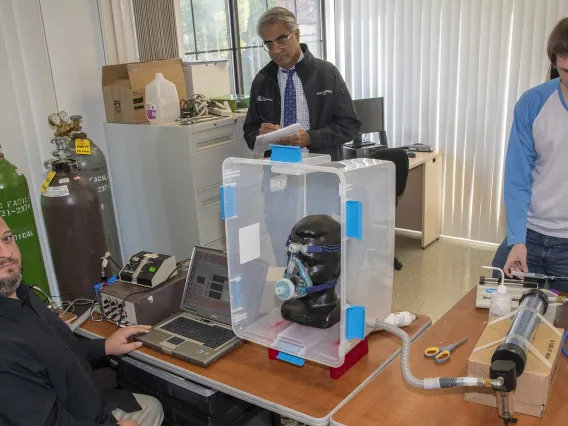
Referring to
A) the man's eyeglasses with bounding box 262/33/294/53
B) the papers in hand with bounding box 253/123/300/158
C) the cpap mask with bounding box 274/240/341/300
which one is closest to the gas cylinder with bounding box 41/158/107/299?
the papers in hand with bounding box 253/123/300/158

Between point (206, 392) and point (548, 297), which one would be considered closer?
point (548, 297)

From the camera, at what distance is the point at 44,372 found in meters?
1.48

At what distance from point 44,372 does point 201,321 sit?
541mm

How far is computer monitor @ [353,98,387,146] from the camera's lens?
14.5ft

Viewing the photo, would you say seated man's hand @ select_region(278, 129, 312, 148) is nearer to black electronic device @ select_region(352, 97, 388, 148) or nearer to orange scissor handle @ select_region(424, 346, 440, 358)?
orange scissor handle @ select_region(424, 346, 440, 358)

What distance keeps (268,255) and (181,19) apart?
2.47 metres

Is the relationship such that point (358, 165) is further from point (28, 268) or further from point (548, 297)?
point (28, 268)

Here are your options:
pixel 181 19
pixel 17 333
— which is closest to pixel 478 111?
pixel 181 19

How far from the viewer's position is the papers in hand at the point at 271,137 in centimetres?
183

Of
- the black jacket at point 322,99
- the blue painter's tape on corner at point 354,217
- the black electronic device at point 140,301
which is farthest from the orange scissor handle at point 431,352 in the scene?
the black jacket at point 322,99

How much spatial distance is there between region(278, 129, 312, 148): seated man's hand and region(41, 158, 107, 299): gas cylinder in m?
0.97

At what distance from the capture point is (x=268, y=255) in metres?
1.83

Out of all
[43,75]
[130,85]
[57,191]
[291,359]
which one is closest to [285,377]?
[291,359]

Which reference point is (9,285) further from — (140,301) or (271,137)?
(271,137)
